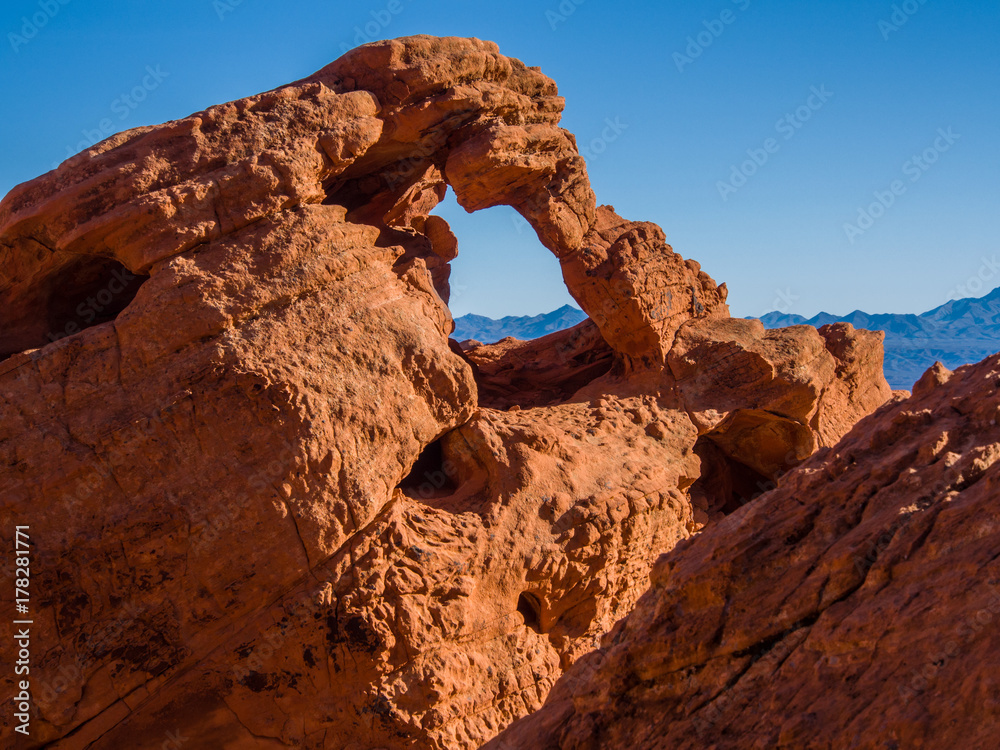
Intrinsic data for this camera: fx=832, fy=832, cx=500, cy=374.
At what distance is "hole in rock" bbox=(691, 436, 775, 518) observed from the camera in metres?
9.98

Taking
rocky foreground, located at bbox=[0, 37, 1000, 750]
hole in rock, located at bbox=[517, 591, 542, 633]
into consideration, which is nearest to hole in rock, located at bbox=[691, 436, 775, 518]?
rocky foreground, located at bbox=[0, 37, 1000, 750]

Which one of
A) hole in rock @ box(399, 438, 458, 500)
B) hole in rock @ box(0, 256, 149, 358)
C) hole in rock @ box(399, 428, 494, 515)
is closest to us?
hole in rock @ box(0, 256, 149, 358)

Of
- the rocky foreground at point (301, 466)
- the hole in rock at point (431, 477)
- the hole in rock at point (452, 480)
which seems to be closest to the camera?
the rocky foreground at point (301, 466)

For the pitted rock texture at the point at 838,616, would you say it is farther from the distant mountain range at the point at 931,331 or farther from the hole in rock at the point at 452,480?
the distant mountain range at the point at 931,331

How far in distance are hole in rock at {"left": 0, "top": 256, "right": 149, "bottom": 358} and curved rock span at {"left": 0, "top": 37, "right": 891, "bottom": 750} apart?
0.08 ft

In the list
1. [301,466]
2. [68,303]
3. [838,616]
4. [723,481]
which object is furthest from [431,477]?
[838,616]

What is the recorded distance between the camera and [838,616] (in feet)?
10.3

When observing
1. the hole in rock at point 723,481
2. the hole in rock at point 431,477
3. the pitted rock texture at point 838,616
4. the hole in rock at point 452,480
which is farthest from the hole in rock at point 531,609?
the hole in rock at point 723,481

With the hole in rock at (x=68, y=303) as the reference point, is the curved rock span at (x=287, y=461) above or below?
below

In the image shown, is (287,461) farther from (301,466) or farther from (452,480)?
(452,480)

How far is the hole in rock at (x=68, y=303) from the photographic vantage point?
22.5 feet

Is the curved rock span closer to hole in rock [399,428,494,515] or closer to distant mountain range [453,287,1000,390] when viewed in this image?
hole in rock [399,428,494,515]

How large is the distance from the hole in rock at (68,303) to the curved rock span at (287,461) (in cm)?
2

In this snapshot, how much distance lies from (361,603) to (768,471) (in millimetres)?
5819
